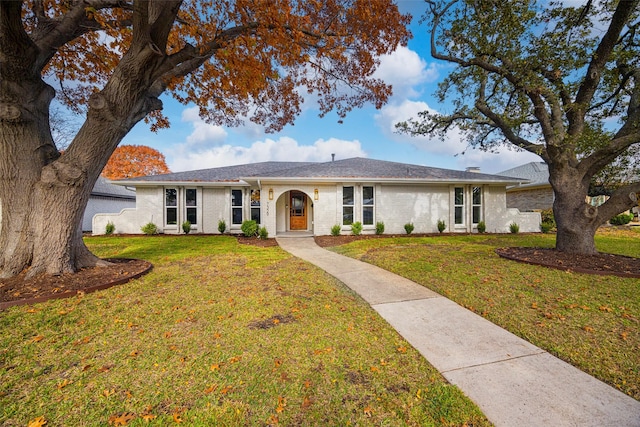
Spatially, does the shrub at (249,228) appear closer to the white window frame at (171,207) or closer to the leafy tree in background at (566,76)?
the white window frame at (171,207)

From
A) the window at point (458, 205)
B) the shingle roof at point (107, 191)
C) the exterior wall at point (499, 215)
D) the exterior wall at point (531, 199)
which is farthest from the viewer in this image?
the shingle roof at point (107, 191)

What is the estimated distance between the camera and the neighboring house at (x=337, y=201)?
1227 centimetres

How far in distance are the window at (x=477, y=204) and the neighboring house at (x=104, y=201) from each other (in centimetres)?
2026

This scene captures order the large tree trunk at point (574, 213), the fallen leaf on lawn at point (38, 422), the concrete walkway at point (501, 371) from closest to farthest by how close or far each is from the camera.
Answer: the fallen leaf on lawn at point (38, 422)
the concrete walkway at point (501, 371)
the large tree trunk at point (574, 213)

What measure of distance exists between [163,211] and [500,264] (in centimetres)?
1398

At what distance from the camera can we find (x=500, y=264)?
6.26m

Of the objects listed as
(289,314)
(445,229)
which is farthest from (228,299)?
(445,229)

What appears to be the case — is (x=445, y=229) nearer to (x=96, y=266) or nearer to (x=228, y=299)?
(x=228, y=299)

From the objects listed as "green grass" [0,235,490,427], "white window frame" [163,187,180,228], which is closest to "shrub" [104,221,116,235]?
"white window frame" [163,187,180,228]

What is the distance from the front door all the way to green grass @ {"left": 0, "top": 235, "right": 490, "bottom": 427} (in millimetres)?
10207

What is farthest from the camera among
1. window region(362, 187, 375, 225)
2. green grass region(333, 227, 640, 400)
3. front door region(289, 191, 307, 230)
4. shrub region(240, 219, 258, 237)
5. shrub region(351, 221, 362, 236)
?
front door region(289, 191, 307, 230)

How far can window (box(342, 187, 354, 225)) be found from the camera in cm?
1256

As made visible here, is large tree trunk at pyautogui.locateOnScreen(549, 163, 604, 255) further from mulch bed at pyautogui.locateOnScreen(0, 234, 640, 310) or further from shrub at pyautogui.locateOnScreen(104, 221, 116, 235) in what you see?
shrub at pyautogui.locateOnScreen(104, 221, 116, 235)

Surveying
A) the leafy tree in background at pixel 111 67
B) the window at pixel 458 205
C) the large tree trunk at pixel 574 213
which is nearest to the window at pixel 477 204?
the window at pixel 458 205
